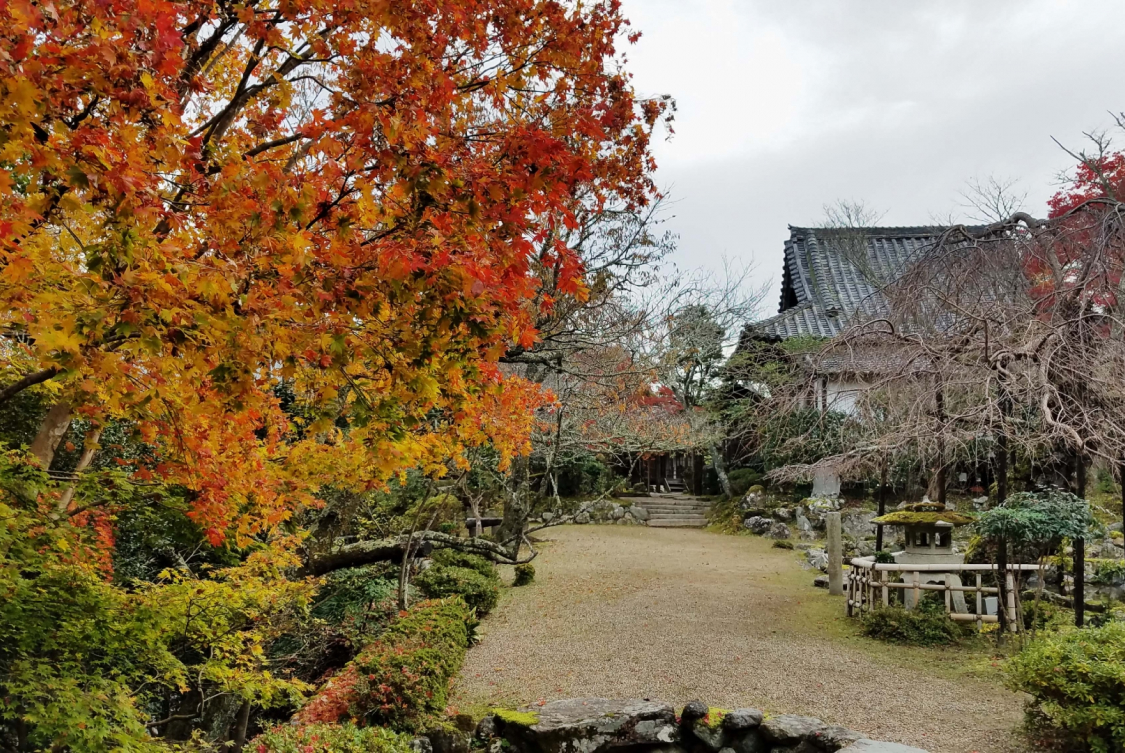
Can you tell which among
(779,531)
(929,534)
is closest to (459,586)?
(929,534)

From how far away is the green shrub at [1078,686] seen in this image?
4332 mm

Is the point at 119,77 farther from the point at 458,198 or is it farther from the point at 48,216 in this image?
the point at 458,198

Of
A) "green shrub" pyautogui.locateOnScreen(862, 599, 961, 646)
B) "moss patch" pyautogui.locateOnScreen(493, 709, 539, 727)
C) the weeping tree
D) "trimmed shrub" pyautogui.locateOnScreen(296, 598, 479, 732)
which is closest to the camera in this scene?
"trimmed shrub" pyautogui.locateOnScreen(296, 598, 479, 732)

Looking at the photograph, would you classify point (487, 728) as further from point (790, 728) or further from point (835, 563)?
point (835, 563)

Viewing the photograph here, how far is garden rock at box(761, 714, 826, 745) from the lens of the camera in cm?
509

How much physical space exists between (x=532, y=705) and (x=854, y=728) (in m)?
2.61

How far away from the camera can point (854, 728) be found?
538 centimetres

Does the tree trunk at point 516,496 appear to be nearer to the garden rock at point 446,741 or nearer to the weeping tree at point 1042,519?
the garden rock at point 446,741

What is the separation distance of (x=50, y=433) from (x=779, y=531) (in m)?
15.6

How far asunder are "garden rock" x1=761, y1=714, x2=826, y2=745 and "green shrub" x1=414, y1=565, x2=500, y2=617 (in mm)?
4498

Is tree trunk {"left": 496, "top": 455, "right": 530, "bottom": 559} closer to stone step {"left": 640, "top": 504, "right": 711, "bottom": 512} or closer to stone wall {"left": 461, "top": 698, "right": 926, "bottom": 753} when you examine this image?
stone wall {"left": 461, "top": 698, "right": 926, "bottom": 753}

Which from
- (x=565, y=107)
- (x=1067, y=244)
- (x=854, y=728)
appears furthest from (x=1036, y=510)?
(x=565, y=107)

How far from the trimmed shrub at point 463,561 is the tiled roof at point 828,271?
30.1ft

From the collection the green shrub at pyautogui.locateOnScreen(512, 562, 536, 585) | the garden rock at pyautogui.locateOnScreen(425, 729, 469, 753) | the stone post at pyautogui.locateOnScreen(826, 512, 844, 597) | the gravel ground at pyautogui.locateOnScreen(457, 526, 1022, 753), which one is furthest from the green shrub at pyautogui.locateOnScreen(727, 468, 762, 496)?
the garden rock at pyautogui.locateOnScreen(425, 729, 469, 753)
